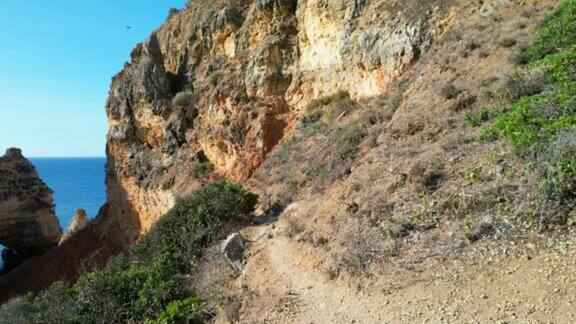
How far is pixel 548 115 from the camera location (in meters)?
8.82

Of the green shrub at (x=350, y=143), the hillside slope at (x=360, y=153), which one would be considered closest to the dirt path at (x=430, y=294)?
the hillside slope at (x=360, y=153)

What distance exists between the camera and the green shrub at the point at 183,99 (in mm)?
26453

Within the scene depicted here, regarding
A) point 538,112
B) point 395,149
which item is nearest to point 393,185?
point 395,149

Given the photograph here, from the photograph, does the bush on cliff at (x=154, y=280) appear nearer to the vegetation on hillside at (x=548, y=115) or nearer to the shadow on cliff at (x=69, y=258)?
the vegetation on hillside at (x=548, y=115)

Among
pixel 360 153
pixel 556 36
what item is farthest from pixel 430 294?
pixel 556 36

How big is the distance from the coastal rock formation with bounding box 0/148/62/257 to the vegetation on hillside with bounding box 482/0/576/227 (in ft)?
118

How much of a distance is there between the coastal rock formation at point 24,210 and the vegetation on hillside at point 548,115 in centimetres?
3597

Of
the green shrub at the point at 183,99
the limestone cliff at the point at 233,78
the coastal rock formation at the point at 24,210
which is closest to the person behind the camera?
the limestone cliff at the point at 233,78

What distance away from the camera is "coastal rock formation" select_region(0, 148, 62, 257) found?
118 feet

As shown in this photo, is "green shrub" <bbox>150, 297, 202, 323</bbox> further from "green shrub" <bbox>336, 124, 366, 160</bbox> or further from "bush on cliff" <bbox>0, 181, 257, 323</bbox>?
"green shrub" <bbox>336, 124, 366, 160</bbox>

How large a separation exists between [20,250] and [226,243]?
3428 centimetres

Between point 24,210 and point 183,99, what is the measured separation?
19.2 metres

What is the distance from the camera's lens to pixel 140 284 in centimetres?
1088

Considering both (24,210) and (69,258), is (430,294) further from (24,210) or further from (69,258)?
(24,210)
